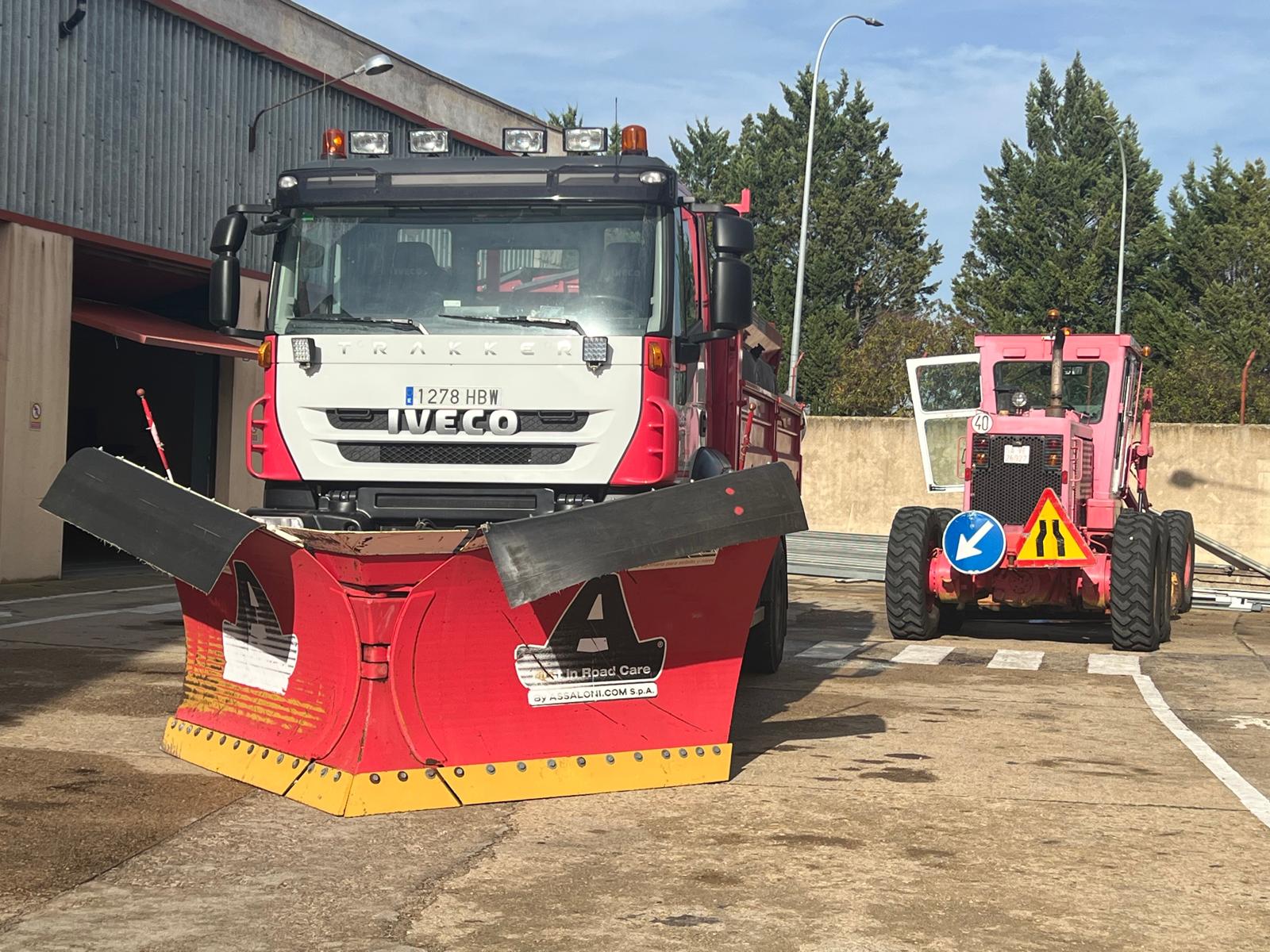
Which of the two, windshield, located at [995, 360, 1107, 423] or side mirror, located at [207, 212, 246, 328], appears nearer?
side mirror, located at [207, 212, 246, 328]

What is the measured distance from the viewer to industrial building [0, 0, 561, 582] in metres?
18.4

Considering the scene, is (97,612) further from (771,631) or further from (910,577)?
(910,577)

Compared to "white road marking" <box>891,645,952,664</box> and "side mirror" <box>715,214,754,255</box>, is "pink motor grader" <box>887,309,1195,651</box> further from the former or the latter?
"side mirror" <box>715,214,754,255</box>

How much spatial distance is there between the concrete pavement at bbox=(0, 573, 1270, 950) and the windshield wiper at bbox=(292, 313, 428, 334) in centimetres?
232

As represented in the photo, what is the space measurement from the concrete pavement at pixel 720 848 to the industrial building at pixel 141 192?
8945 mm

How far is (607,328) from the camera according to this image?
8297mm

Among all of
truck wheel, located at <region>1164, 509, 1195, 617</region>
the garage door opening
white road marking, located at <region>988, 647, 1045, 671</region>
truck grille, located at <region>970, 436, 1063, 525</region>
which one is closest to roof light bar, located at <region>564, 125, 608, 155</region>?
white road marking, located at <region>988, 647, 1045, 671</region>

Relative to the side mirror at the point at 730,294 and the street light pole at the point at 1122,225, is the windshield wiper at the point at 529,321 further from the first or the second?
the street light pole at the point at 1122,225

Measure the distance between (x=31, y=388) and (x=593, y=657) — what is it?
13.5m

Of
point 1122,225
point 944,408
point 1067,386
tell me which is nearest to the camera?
point 1067,386

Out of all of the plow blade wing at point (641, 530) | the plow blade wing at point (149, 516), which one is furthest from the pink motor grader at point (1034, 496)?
the plow blade wing at point (149, 516)

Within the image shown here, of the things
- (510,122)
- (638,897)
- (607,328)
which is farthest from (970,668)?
(510,122)

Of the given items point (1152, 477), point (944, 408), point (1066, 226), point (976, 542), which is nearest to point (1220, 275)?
point (1066, 226)

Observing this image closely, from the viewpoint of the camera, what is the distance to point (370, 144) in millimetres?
9305
